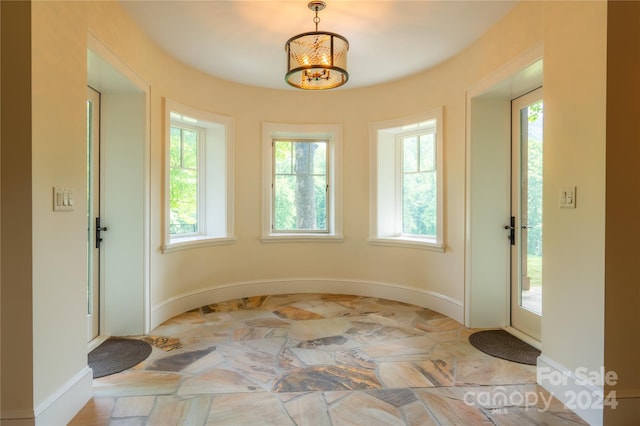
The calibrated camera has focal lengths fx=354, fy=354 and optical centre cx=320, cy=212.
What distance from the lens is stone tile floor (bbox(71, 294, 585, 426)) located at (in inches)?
77.3

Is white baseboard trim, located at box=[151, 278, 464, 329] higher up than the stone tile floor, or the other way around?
white baseboard trim, located at box=[151, 278, 464, 329]

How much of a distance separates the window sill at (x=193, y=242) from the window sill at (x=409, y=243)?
1.76m

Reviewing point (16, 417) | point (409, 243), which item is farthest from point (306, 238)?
point (16, 417)

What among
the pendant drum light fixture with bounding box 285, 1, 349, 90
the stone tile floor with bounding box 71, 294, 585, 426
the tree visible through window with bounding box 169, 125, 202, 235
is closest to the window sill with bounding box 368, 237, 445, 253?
the stone tile floor with bounding box 71, 294, 585, 426

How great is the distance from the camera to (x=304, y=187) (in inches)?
183

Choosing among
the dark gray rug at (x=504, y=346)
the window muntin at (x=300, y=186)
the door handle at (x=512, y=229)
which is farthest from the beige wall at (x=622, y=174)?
the window muntin at (x=300, y=186)

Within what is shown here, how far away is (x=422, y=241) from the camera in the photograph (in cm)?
399

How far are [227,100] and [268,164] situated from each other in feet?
2.92

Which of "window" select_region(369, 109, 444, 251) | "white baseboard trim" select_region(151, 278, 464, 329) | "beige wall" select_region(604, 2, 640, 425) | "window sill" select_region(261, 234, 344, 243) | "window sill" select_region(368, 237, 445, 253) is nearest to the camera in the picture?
"beige wall" select_region(604, 2, 640, 425)

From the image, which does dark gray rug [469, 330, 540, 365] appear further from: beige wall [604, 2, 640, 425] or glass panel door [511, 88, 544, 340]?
beige wall [604, 2, 640, 425]

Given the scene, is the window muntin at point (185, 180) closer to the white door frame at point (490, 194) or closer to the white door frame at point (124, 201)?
the white door frame at point (124, 201)

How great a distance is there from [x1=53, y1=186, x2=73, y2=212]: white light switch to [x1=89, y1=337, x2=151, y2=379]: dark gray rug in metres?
1.23

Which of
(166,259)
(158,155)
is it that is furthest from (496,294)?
(158,155)

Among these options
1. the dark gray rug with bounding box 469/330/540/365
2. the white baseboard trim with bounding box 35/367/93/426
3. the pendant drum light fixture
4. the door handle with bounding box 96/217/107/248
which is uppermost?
the pendant drum light fixture
